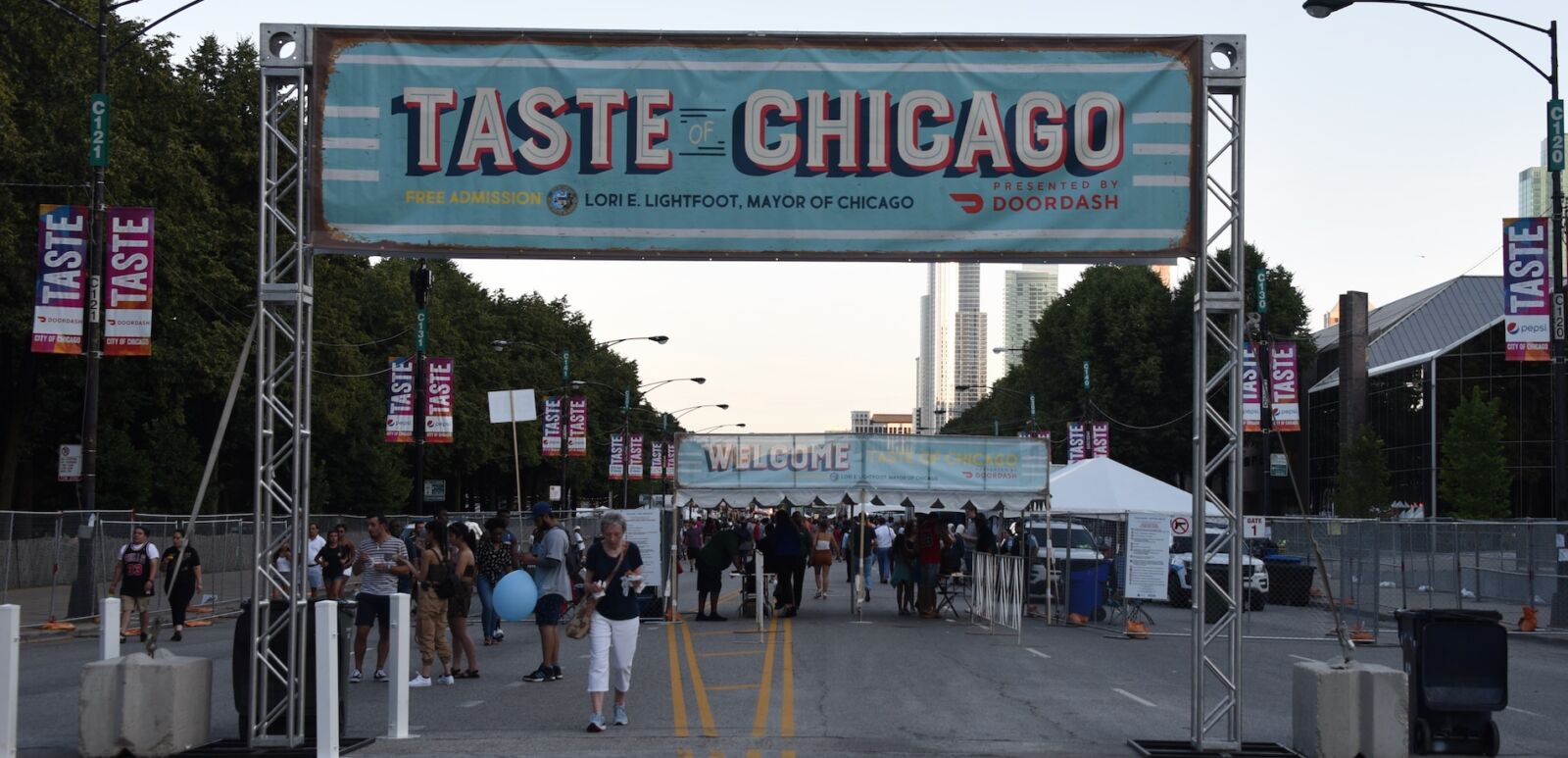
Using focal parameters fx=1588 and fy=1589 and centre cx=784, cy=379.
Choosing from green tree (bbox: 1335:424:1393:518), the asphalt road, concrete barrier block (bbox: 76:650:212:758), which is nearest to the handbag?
the asphalt road

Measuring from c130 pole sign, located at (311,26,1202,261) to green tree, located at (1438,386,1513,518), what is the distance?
4809 cm

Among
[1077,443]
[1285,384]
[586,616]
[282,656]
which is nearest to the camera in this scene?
[282,656]

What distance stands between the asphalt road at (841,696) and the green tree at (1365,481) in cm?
3783

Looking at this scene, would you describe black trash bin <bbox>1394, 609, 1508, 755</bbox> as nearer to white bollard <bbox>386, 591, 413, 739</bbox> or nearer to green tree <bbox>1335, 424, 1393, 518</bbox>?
white bollard <bbox>386, 591, 413, 739</bbox>

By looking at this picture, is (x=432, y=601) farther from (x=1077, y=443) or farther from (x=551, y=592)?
(x=1077, y=443)

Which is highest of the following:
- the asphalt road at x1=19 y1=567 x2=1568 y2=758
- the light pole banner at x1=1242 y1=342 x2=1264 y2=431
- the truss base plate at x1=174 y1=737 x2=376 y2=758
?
the light pole banner at x1=1242 y1=342 x2=1264 y2=431

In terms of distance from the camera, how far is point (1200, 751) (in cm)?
1111

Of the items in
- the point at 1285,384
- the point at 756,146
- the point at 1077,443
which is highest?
the point at 756,146

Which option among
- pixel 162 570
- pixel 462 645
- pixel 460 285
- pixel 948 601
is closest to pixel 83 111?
pixel 162 570

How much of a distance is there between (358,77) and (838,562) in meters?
49.0

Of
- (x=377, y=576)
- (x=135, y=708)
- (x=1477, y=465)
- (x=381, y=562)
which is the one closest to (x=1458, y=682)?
(x=135, y=708)

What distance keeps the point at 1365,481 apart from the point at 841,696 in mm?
52146

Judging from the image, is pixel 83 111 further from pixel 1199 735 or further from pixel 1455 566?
pixel 1199 735

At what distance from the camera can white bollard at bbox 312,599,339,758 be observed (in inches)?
420
